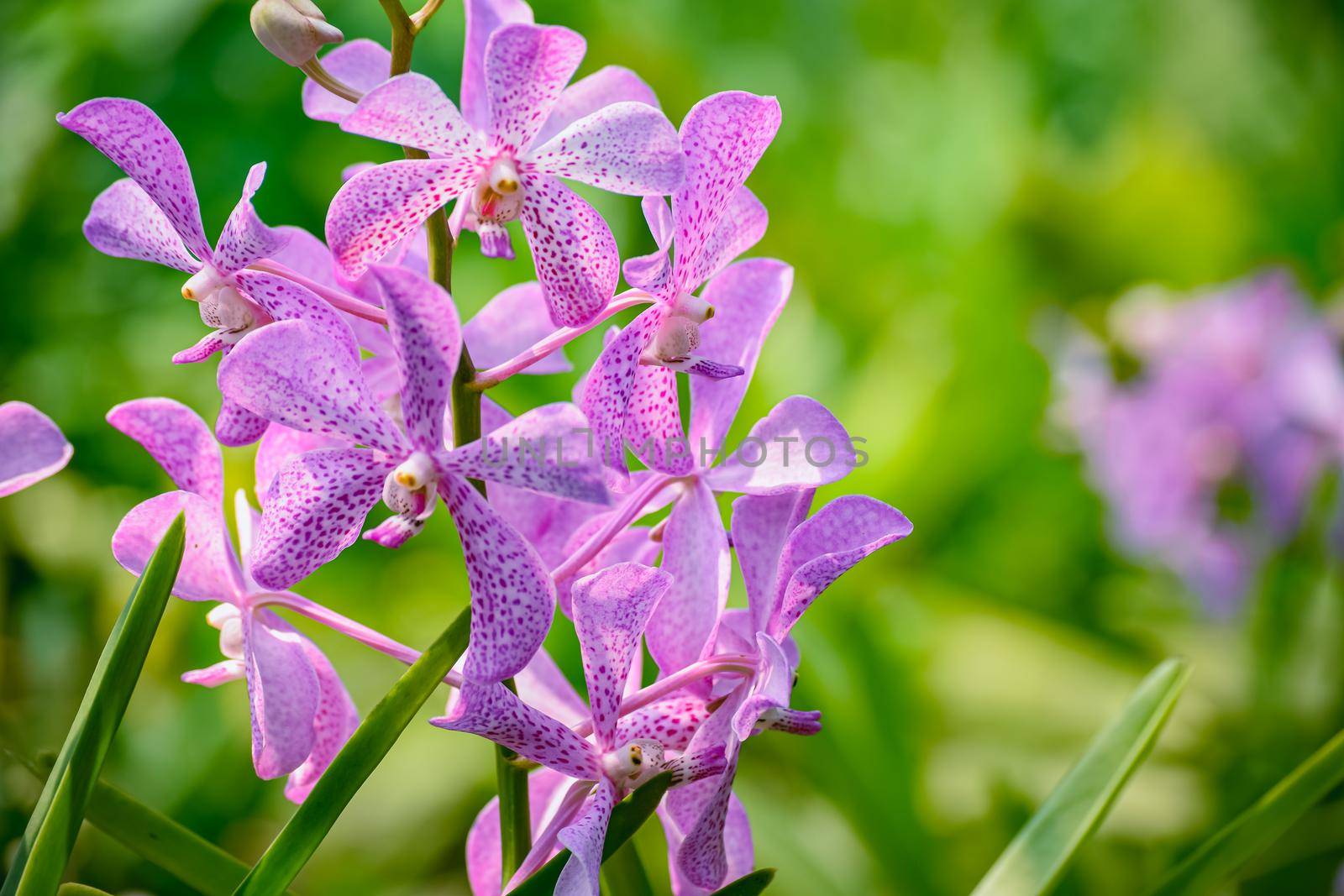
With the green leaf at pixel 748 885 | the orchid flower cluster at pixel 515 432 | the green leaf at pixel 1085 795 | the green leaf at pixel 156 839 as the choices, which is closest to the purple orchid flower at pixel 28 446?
the orchid flower cluster at pixel 515 432

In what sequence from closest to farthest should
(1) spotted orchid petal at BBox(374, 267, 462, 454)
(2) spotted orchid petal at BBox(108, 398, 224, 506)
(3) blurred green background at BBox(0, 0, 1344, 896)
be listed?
(1) spotted orchid petal at BBox(374, 267, 462, 454) → (2) spotted orchid petal at BBox(108, 398, 224, 506) → (3) blurred green background at BBox(0, 0, 1344, 896)

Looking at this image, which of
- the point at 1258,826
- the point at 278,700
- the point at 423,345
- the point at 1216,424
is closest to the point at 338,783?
the point at 278,700

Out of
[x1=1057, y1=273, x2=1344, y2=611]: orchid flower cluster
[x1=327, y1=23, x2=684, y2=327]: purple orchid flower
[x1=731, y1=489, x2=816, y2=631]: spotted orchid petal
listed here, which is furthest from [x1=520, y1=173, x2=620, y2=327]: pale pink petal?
[x1=1057, y1=273, x2=1344, y2=611]: orchid flower cluster

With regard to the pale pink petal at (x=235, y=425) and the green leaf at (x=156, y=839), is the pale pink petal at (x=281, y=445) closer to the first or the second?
the pale pink petal at (x=235, y=425)

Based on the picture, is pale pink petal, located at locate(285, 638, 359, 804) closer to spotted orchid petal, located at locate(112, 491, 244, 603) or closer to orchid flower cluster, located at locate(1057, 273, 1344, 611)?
spotted orchid petal, located at locate(112, 491, 244, 603)

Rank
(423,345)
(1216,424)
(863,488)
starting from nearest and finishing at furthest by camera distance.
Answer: (423,345) → (1216,424) → (863,488)

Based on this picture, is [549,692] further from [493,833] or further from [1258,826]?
[1258,826]
